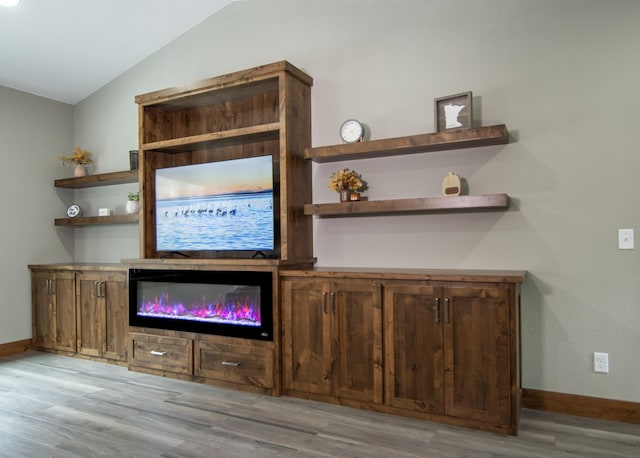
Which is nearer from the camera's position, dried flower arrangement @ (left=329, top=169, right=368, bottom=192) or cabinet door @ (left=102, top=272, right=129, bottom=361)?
dried flower arrangement @ (left=329, top=169, right=368, bottom=192)

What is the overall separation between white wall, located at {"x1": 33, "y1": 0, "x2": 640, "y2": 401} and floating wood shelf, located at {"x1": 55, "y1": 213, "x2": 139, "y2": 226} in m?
2.03

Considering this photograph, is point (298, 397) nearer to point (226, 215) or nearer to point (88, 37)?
point (226, 215)

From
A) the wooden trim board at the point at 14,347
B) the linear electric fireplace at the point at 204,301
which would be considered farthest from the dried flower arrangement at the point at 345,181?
the wooden trim board at the point at 14,347

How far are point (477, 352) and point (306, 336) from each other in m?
1.12

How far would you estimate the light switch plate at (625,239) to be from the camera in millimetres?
2676

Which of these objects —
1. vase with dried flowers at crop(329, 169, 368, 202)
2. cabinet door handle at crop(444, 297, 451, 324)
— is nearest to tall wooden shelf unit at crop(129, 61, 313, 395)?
vase with dried flowers at crop(329, 169, 368, 202)

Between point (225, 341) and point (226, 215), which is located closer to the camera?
point (225, 341)

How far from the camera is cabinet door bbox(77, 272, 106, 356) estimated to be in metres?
4.17

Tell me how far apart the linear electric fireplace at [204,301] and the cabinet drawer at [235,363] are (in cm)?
10

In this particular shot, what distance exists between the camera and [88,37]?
407 centimetres

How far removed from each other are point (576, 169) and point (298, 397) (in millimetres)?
2339

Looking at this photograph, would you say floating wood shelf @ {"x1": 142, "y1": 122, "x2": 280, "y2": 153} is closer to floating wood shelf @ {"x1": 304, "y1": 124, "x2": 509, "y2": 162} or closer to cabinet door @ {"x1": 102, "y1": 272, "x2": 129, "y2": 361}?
floating wood shelf @ {"x1": 304, "y1": 124, "x2": 509, "y2": 162}

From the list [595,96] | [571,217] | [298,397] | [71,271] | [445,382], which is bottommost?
[298,397]

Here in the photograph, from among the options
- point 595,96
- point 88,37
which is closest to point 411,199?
point 595,96
